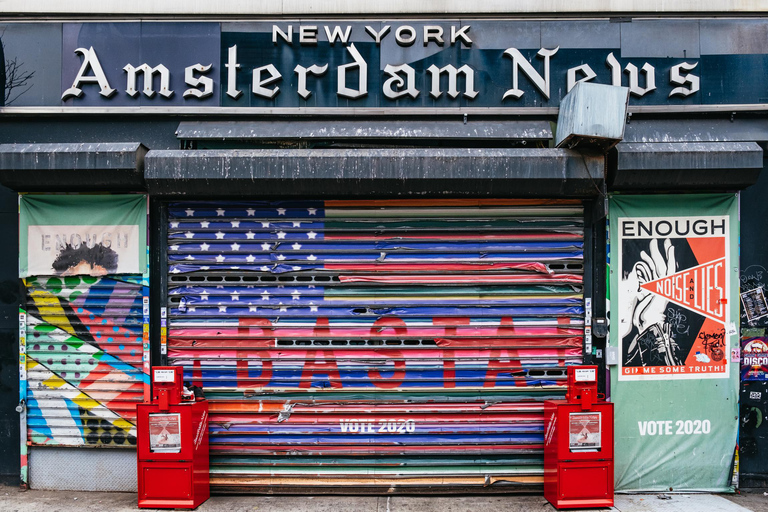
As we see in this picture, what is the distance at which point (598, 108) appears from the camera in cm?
508

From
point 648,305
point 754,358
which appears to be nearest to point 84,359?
point 648,305

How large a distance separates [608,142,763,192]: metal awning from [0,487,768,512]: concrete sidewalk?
375 cm

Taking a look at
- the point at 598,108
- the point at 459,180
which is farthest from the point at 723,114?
the point at 459,180

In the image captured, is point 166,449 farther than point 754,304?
No

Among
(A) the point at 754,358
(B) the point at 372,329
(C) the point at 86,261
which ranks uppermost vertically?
(C) the point at 86,261

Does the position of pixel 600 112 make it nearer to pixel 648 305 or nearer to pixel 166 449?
pixel 648 305

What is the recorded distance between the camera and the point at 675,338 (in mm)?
5809

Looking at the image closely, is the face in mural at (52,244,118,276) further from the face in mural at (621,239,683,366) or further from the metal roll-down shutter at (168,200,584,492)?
the face in mural at (621,239,683,366)

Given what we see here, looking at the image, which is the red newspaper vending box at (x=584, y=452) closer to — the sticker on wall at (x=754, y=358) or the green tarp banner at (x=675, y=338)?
the green tarp banner at (x=675, y=338)

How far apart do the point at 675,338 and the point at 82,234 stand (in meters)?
7.53

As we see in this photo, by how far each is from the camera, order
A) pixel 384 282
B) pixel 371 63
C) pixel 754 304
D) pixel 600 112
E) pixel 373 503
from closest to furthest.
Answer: pixel 600 112, pixel 373 503, pixel 384 282, pixel 754 304, pixel 371 63

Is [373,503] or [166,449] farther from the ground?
[166,449]

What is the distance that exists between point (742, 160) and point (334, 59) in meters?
5.07

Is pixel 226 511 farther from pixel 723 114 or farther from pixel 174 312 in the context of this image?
pixel 723 114
